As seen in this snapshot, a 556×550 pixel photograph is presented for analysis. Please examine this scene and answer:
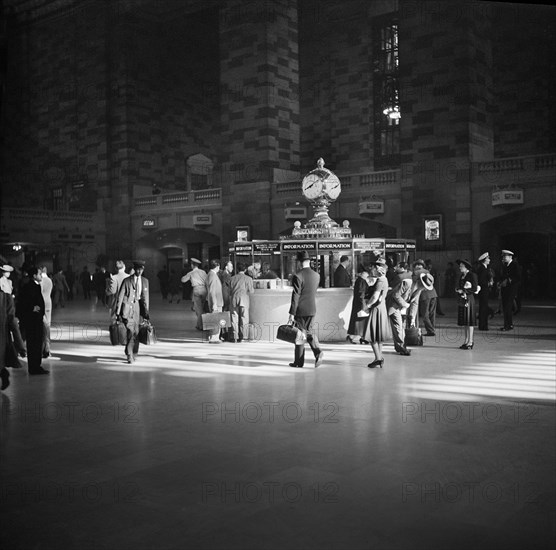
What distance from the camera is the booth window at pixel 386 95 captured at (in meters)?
36.2

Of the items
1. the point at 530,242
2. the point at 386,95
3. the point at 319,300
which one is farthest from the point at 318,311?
the point at 386,95

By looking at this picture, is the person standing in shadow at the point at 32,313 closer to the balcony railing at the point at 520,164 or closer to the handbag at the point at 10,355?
the handbag at the point at 10,355

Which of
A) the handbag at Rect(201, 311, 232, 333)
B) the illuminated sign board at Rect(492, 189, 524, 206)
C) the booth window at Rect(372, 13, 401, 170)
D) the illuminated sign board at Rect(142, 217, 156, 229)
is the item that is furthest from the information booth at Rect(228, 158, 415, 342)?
the booth window at Rect(372, 13, 401, 170)

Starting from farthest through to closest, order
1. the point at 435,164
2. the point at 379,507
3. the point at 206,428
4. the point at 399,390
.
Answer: the point at 435,164 < the point at 399,390 < the point at 206,428 < the point at 379,507

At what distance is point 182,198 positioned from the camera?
34.2 meters

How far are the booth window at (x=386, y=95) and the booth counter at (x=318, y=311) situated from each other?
914 inches

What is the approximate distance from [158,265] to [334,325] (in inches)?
950

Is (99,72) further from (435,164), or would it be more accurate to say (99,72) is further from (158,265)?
(435,164)

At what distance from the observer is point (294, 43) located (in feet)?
101

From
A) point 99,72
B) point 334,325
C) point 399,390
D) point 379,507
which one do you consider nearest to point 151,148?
point 99,72

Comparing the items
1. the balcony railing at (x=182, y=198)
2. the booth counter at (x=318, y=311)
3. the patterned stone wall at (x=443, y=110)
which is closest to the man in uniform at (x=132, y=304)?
the booth counter at (x=318, y=311)

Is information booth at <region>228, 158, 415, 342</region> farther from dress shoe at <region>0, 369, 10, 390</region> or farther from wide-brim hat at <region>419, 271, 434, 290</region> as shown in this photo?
dress shoe at <region>0, 369, 10, 390</region>

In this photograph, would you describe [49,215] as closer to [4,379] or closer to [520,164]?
[520,164]

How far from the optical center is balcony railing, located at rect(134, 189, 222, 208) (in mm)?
32875
